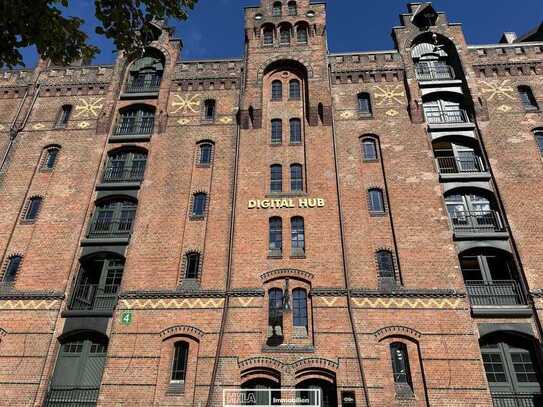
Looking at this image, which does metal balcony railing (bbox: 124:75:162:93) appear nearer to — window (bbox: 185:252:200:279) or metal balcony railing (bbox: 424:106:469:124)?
window (bbox: 185:252:200:279)

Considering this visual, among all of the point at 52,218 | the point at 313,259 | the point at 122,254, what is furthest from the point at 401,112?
the point at 52,218

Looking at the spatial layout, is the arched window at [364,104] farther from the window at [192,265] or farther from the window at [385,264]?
the window at [192,265]

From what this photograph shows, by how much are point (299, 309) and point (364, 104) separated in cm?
1259

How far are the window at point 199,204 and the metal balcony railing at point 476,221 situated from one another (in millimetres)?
12001

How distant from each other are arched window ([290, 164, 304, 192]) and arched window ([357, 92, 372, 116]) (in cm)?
523

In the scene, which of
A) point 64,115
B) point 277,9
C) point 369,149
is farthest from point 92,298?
point 277,9

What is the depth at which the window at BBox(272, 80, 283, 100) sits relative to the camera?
24.1 metres

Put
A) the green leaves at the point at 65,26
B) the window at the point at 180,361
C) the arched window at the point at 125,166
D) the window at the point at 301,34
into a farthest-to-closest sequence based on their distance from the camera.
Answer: the window at the point at 301,34 → the arched window at the point at 125,166 → the window at the point at 180,361 → the green leaves at the point at 65,26

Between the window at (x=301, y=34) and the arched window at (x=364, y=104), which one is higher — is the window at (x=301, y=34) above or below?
above

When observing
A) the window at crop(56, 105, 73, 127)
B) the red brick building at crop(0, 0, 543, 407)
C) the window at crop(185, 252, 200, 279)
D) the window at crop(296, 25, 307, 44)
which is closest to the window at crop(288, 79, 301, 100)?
the red brick building at crop(0, 0, 543, 407)

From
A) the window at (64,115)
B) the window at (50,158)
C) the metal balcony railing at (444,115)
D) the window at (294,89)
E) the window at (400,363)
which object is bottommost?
the window at (400,363)

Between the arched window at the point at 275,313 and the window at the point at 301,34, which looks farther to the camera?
the window at the point at 301,34

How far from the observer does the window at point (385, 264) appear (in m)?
18.1

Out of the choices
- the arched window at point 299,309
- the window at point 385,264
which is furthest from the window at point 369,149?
the arched window at point 299,309
